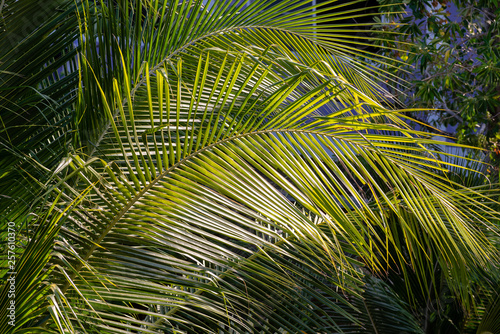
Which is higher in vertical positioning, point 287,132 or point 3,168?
point 3,168

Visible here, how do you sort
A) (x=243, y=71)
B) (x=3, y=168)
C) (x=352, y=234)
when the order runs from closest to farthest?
1. (x=352, y=234)
2. (x=3, y=168)
3. (x=243, y=71)

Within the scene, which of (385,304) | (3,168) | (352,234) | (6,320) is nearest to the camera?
(6,320)

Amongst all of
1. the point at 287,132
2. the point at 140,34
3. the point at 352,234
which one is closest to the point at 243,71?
the point at 140,34

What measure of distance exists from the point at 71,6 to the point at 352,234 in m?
1.40

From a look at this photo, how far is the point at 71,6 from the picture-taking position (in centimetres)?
179

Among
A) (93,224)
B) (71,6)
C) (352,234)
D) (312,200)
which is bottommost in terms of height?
(352,234)

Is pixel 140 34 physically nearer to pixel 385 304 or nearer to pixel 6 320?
pixel 6 320

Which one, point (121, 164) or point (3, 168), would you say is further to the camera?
point (121, 164)

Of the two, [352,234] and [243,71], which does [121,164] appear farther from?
[352,234]

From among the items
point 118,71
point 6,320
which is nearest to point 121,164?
point 118,71

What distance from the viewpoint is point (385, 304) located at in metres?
2.68

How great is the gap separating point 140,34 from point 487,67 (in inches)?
125

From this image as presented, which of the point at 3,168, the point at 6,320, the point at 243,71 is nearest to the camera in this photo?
the point at 6,320

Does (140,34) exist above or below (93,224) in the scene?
above
